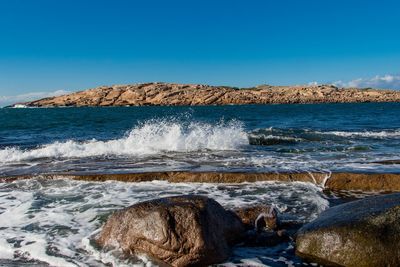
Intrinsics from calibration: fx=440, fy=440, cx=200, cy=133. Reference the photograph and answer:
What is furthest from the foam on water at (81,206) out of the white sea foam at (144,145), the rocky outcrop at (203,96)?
the rocky outcrop at (203,96)

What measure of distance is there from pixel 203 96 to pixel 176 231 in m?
136

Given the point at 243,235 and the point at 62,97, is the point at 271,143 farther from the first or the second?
the point at 62,97

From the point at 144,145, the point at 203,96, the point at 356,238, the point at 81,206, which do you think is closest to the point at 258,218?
the point at 356,238

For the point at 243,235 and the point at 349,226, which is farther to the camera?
the point at 243,235

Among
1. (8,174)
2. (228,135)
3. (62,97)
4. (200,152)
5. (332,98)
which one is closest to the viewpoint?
(8,174)

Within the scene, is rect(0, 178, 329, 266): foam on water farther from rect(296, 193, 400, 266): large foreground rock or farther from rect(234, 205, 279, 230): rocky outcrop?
rect(234, 205, 279, 230): rocky outcrop

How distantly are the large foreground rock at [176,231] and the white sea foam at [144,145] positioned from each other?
12.0 metres

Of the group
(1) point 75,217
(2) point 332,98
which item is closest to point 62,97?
(2) point 332,98

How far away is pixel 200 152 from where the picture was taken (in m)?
18.8

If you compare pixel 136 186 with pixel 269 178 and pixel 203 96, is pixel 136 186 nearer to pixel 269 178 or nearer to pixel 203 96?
pixel 269 178

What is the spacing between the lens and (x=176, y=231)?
6.48 m

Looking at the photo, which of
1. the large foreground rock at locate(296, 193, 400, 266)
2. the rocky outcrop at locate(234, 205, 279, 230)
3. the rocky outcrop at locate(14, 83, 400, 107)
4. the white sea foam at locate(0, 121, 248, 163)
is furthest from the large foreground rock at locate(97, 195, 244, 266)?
the rocky outcrop at locate(14, 83, 400, 107)

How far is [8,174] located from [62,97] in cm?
15148

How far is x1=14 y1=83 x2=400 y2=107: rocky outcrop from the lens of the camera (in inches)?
5472
